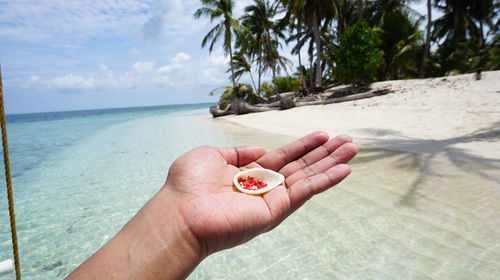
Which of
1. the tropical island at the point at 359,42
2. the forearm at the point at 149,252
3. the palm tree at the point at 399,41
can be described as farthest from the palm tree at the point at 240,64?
the forearm at the point at 149,252

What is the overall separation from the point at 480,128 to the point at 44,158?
687 inches

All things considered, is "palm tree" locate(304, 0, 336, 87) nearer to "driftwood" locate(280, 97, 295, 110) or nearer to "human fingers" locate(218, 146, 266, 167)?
"driftwood" locate(280, 97, 295, 110)

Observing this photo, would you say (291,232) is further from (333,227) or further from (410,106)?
(410,106)

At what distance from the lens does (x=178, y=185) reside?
2.05 meters

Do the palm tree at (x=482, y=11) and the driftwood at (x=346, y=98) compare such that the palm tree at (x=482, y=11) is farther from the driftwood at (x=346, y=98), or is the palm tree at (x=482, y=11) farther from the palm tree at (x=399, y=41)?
the driftwood at (x=346, y=98)

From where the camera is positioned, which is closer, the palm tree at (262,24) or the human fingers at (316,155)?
the human fingers at (316,155)

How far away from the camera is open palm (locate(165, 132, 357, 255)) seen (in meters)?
1.77

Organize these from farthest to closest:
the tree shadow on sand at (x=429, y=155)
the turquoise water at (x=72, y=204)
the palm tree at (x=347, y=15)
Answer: the palm tree at (x=347, y=15) < the tree shadow on sand at (x=429, y=155) < the turquoise water at (x=72, y=204)

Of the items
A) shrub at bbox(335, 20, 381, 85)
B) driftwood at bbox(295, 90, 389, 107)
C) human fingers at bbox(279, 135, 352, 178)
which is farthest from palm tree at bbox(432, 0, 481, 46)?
human fingers at bbox(279, 135, 352, 178)

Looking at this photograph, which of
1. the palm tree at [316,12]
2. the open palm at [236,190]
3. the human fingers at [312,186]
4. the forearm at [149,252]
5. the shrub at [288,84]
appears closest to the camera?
the forearm at [149,252]

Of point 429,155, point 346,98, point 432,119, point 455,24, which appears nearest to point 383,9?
point 455,24

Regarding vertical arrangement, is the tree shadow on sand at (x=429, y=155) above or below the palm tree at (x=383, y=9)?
below

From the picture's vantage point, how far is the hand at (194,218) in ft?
5.16

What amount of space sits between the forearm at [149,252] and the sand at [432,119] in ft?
21.6
